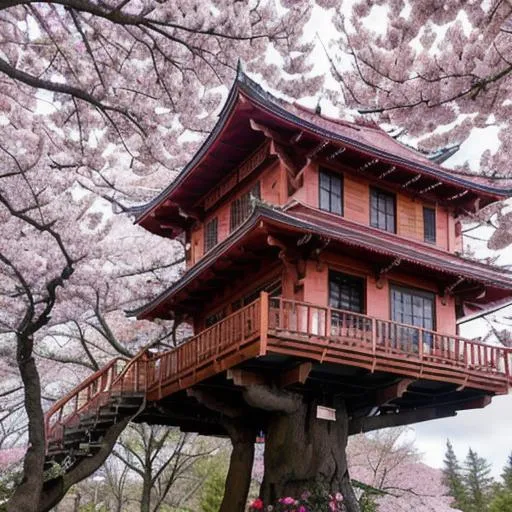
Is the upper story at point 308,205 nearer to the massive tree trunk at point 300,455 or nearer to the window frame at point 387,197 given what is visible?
the window frame at point 387,197

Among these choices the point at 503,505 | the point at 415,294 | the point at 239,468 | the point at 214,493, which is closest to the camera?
the point at 415,294

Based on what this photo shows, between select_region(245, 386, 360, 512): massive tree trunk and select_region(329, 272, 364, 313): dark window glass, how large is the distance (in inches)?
94.6

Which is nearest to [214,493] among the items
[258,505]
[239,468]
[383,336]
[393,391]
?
[239,468]

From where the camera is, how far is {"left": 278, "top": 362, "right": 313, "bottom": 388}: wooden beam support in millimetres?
14984

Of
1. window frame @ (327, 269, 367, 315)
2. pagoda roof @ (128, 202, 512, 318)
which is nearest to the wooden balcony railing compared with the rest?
window frame @ (327, 269, 367, 315)

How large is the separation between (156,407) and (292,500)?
5.22 metres

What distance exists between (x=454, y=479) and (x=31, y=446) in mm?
45048

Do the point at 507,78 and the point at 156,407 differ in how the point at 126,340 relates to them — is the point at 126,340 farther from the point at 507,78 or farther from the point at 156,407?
the point at 507,78

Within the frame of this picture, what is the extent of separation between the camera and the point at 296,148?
58.2ft

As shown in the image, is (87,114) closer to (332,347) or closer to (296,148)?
(296,148)

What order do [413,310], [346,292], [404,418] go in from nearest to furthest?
1. [346,292]
2. [413,310]
3. [404,418]

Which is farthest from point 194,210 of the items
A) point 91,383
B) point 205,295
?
point 91,383

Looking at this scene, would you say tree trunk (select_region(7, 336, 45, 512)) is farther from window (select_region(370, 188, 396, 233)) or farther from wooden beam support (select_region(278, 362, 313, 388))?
window (select_region(370, 188, 396, 233))

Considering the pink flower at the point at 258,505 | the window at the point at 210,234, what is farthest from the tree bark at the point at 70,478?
the window at the point at 210,234
